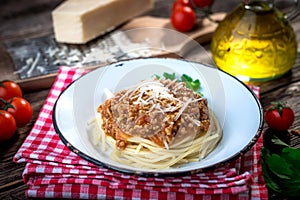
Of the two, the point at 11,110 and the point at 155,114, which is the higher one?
the point at 155,114

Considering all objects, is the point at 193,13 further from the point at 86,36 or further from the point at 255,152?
the point at 255,152

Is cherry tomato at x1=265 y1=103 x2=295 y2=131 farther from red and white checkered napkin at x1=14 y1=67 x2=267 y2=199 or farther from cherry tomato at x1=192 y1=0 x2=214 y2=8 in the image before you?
cherry tomato at x1=192 y1=0 x2=214 y2=8

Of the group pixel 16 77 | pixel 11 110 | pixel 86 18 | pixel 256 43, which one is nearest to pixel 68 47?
pixel 86 18

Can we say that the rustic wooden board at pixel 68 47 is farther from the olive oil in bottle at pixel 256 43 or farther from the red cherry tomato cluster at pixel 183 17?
the olive oil in bottle at pixel 256 43

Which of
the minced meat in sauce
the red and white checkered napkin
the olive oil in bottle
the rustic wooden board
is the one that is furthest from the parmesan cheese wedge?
the red and white checkered napkin

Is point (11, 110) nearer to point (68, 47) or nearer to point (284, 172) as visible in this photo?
point (68, 47)
